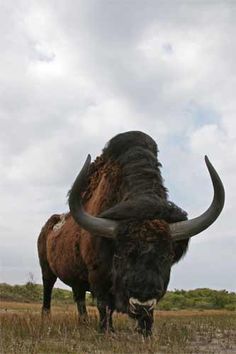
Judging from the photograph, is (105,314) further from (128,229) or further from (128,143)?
(128,143)

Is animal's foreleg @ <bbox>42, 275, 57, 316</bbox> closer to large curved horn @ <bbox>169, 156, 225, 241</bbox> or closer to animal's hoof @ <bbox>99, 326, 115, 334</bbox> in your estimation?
animal's hoof @ <bbox>99, 326, 115, 334</bbox>

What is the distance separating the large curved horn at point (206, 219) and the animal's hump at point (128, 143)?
197 centimetres

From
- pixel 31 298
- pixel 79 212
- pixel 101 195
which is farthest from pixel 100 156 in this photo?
pixel 31 298

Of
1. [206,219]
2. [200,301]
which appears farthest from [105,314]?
[200,301]

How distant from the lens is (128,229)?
28.9ft

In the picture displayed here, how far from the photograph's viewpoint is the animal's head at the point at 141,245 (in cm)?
810

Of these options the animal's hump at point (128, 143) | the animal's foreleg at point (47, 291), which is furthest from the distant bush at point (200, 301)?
the animal's hump at point (128, 143)

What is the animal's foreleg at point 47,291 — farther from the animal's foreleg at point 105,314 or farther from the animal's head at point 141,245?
the animal's head at point 141,245

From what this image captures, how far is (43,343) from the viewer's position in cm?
753

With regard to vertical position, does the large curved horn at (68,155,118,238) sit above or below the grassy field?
above

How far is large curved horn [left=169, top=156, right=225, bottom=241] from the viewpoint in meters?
8.99

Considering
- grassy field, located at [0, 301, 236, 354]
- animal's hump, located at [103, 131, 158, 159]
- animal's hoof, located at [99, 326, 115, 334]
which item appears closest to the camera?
grassy field, located at [0, 301, 236, 354]

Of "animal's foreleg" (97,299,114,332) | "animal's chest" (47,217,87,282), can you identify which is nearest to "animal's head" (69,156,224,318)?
"animal's foreleg" (97,299,114,332)

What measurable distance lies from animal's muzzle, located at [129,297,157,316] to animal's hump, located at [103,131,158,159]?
3.40 m
